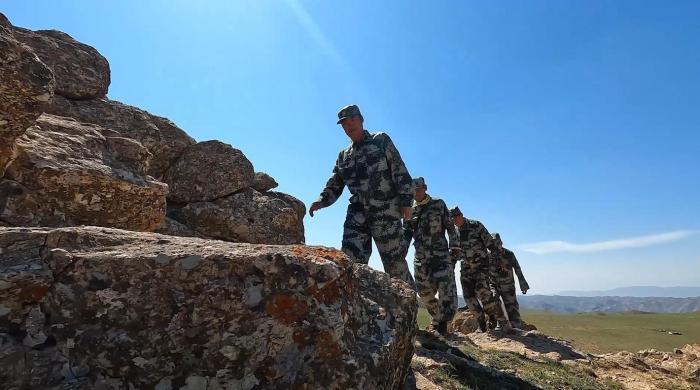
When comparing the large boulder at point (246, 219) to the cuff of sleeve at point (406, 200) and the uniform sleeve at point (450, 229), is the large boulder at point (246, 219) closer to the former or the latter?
the uniform sleeve at point (450, 229)

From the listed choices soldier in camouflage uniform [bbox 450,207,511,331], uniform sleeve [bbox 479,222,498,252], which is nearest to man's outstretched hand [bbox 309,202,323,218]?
soldier in camouflage uniform [bbox 450,207,511,331]

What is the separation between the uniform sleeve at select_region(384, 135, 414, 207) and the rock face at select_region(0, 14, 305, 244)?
12.8 ft

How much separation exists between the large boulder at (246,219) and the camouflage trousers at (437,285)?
11.6 feet

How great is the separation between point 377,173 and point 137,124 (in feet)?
20.8

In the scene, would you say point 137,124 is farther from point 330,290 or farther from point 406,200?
point 330,290

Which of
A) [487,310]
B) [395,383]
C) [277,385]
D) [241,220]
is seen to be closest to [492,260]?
[487,310]

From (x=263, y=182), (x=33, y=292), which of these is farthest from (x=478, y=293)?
(x=33, y=292)

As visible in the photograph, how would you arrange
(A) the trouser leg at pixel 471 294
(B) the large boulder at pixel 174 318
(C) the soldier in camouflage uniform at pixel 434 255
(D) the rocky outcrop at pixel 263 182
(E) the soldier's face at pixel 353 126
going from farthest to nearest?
(A) the trouser leg at pixel 471 294 → (D) the rocky outcrop at pixel 263 182 → (C) the soldier in camouflage uniform at pixel 434 255 → (E) the soldier's face at pixel 353 126 → (B) the large boulder at pixel 174 318

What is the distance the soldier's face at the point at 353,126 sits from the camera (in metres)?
7.88

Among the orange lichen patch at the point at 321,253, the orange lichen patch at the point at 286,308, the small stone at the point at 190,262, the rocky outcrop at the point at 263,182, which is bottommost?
the orange lichen patch at the point at 286,308

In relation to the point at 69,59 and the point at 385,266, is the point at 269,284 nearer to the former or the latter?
the point at 385,266

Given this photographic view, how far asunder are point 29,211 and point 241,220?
5867 millimetres

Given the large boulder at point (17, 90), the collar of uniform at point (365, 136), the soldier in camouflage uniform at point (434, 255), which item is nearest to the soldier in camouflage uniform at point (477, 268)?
the soldier in camouflage uniform at point (434, 255)

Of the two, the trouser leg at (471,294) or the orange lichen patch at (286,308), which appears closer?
the orange lichen patch at (286,308)
